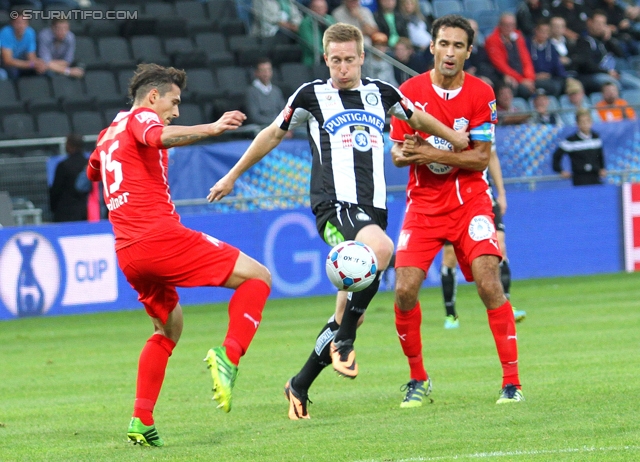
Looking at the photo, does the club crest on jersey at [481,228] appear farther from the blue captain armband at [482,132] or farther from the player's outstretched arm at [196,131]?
the player's outstretched arm at [196,131]

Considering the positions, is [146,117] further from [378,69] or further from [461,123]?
[378,69]

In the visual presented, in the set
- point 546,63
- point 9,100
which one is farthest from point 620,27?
point 9,100

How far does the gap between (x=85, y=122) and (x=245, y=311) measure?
12.0m

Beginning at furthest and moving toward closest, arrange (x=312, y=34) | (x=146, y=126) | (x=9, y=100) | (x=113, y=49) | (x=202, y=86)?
1. (x=312, y=34)
2. (x=113, y=49)
3. (x=202, y=86)
4. (x=9, y=100)
5. (x=146, y=126)

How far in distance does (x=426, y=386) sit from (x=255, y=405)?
1.21m

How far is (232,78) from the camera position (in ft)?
64.1

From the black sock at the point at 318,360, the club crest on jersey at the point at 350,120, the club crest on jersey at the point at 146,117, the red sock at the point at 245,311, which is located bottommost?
the black sock at the point at 318,360

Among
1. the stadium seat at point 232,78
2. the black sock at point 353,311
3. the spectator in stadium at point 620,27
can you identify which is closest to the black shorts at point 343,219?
the black sock at point 353,311

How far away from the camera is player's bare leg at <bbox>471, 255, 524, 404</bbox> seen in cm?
741

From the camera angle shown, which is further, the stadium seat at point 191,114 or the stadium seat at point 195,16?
the stadium seat at point 195,16

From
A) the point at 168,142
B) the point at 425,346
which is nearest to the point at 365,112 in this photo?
the point at 168,142

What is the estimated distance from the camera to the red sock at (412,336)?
25.2ft

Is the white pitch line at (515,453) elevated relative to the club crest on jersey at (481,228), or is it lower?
lower

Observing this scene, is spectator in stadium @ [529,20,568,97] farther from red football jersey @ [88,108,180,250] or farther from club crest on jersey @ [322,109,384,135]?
red football jersey @ [88,108,180,250]
